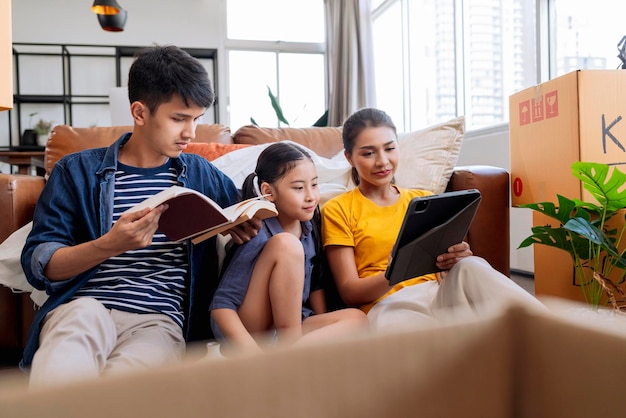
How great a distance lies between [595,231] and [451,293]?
48cm

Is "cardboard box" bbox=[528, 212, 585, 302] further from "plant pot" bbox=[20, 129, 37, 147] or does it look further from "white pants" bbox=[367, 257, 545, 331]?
"plant pot" bbox=[20, 129, 37, 147]

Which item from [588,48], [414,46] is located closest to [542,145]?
[588,48]

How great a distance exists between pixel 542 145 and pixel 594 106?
20 centimetres

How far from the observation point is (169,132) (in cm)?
121

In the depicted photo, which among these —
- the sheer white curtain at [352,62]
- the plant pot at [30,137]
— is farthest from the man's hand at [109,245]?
the plant pot at [30,137]

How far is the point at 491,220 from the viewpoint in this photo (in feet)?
5.19

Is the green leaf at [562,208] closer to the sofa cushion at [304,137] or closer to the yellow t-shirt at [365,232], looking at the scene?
the yellow t-shirt at [365,232]

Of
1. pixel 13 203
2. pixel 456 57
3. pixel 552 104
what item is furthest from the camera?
pixel 456 57

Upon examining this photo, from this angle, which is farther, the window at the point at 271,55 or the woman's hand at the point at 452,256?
the window at the point at 271,55

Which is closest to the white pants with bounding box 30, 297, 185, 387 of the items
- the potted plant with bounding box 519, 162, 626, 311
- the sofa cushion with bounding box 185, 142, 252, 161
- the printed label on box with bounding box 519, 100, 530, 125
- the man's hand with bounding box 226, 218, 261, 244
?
the man's hand with bounding box 226, 218, 261, 244

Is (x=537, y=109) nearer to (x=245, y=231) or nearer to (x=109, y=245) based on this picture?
(x=245, y=231)

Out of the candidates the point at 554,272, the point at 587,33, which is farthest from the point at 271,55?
the point at 554,272

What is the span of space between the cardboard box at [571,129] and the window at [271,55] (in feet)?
15.2

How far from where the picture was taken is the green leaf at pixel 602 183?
50.6 inches
